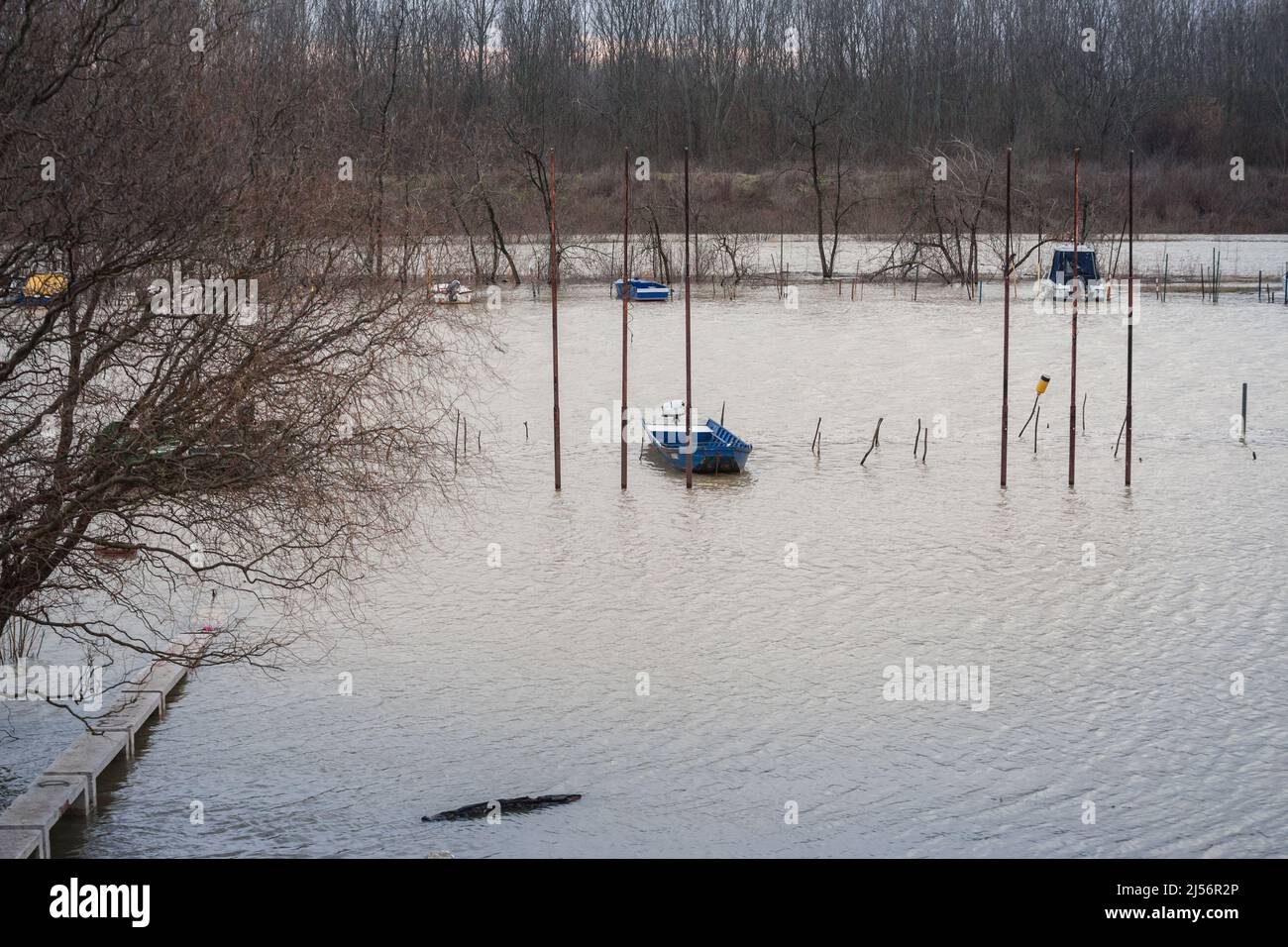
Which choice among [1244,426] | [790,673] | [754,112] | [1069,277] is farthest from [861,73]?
[790,673]

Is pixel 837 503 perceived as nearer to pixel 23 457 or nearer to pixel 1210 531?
pixel 1210 531

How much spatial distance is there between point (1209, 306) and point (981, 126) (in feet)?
111

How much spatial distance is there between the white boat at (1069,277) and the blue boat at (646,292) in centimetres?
1118

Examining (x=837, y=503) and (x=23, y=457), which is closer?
(x=23, y=457)

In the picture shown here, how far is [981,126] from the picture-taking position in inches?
2980

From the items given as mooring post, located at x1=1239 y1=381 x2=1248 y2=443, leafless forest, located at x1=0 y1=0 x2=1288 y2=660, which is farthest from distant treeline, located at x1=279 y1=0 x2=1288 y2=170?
mooring post, located at x1=1239 y1=381 x2=1248 y2=443

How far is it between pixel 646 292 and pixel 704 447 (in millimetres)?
22769

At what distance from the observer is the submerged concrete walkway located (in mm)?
10781

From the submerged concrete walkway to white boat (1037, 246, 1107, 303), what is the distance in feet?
119

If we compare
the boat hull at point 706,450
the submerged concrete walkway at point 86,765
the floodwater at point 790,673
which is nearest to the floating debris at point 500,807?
the floodwater at point 790,673

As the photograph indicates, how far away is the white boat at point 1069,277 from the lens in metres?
46.5

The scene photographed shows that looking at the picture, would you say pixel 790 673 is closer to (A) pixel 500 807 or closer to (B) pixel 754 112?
(A) pixel 500 807

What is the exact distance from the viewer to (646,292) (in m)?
46.1

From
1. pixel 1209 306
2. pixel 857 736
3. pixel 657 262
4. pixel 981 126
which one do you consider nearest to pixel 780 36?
pixel 981 126
